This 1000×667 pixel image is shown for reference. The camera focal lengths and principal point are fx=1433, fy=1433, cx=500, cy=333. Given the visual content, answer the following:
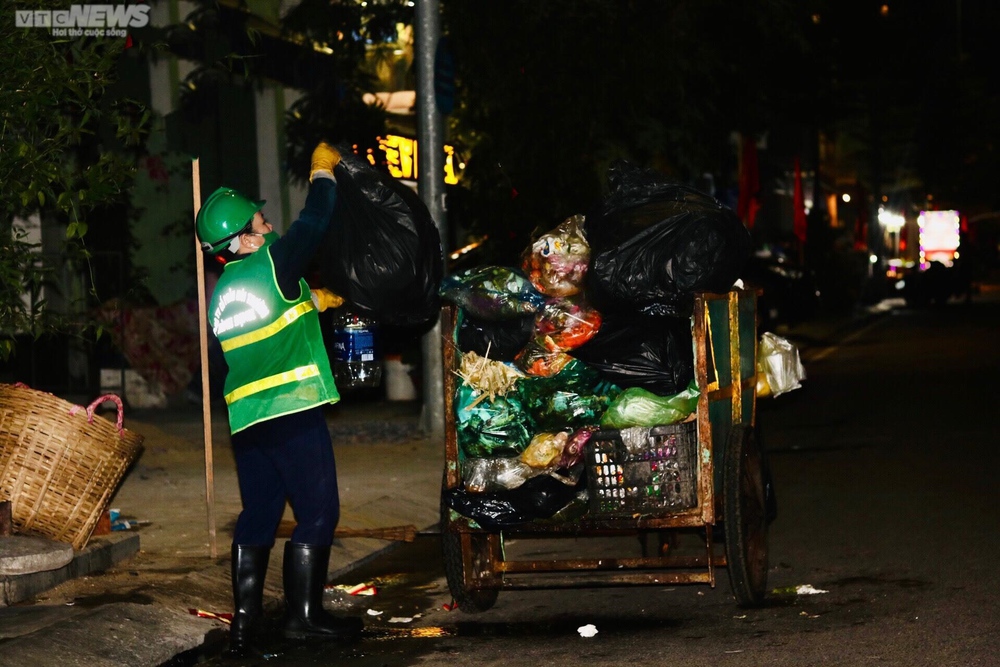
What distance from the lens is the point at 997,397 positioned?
15.4 m

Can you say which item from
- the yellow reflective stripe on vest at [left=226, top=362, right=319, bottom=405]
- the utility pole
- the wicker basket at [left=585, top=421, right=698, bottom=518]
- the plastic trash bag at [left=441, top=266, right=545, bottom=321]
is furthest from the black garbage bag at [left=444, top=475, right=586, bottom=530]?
the utility pole

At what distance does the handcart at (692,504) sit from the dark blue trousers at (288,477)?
0.59 m

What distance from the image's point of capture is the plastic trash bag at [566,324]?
261 inches

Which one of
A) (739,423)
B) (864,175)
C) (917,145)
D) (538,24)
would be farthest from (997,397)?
(917,145)

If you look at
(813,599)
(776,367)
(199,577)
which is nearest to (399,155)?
(776,367)

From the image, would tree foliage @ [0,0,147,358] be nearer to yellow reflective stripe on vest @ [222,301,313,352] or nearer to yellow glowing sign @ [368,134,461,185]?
yellow reflective stripe on vest @ [222,301,313,352]

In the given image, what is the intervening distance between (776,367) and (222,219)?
10.1 feet

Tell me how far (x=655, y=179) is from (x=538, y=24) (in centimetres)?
769

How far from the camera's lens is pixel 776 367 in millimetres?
7527

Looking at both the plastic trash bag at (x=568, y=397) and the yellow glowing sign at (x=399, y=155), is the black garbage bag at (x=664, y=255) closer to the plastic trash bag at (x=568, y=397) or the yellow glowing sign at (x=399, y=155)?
the plastic trash bag at (x=568, y=397)

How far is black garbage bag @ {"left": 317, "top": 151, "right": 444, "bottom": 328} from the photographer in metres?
6.45

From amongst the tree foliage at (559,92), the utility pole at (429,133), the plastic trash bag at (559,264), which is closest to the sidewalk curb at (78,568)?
the plastic trash bag at (559,264)

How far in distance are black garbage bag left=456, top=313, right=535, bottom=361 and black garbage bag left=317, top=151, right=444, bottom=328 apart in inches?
12.5

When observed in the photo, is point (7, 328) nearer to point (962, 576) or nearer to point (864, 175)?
point (962, 576)
